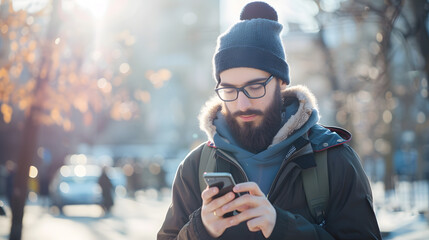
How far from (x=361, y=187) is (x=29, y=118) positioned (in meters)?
7.63

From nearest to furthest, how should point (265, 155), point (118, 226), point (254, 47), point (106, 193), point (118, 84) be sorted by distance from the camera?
point (265, 155), point (254, 47), point (118, 84), point (118, 226), point (106, 193)

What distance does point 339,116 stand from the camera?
1911 centimetres

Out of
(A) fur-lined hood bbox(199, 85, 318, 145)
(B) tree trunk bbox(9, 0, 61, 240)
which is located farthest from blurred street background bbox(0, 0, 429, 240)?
(A) fur-lined hood bbox(199, 85, 318, 145)

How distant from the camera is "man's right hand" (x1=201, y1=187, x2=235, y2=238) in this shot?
2.44 meters

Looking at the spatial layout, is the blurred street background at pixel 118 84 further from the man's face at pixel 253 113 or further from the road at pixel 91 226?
the man's face at pixel 253 113

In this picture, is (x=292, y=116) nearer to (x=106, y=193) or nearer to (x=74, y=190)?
(x=106, y=193)

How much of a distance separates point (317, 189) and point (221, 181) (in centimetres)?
52

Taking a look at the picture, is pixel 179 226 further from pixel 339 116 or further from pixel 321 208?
pixel 339 116

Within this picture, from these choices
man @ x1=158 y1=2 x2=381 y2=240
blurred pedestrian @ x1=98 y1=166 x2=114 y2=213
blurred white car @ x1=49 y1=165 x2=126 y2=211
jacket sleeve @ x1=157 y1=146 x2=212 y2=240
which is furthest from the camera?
blurred white car @ x1=49 y1=165 x2=126 y2=211

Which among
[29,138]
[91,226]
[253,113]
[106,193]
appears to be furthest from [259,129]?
[106,193]

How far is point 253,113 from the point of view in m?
3.01

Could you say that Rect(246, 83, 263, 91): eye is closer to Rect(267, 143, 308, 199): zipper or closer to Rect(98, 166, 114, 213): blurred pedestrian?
Rect(267, 143, 308, 199): zipper

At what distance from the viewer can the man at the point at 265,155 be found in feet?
8.53

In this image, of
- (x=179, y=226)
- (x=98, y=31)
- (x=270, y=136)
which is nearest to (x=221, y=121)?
(x=270, y=136)
